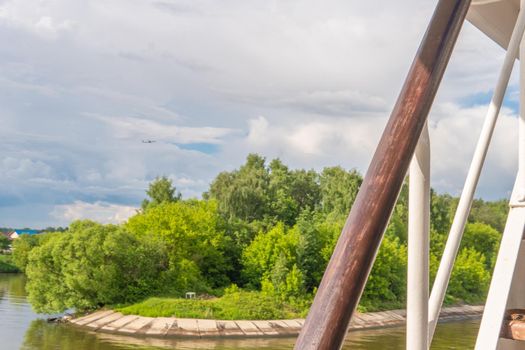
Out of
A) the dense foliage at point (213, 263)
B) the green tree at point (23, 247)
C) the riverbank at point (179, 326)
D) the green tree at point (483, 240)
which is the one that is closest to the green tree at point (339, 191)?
the dense foliage at point (213, 263)

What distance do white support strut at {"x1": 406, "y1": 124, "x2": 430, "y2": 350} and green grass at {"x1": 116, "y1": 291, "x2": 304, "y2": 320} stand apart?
14.9 metres

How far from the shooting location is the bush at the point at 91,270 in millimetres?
15602

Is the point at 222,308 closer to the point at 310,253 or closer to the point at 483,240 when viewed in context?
the point at 310,253

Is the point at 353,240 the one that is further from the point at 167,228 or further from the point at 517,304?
the point at 167,228

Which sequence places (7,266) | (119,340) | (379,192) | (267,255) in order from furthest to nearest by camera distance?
1. (7,266)
2. (267,255)
3. (119,340)
4. (379,192)

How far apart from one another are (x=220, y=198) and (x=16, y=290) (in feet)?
25.1

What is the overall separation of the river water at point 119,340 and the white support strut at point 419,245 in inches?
522

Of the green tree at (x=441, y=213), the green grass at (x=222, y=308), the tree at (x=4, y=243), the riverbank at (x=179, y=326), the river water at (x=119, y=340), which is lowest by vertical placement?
the river water at (x=119, y=340)

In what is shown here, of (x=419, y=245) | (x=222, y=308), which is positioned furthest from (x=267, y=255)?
(x=419, y=245)

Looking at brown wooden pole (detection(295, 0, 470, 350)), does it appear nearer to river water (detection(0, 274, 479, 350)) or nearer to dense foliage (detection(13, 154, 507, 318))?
dense foliage (detection(13, 154, 507, 318))

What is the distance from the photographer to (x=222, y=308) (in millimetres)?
15461

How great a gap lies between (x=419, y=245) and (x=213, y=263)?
673 inches

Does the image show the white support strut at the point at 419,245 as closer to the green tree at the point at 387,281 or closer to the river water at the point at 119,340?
the river water at the point at 119,340

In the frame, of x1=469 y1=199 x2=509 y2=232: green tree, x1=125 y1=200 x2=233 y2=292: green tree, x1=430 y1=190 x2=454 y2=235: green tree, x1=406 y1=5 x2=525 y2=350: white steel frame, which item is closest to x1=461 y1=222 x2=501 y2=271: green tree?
x1=430 y1=190 x2=454 y2=235: green tree
